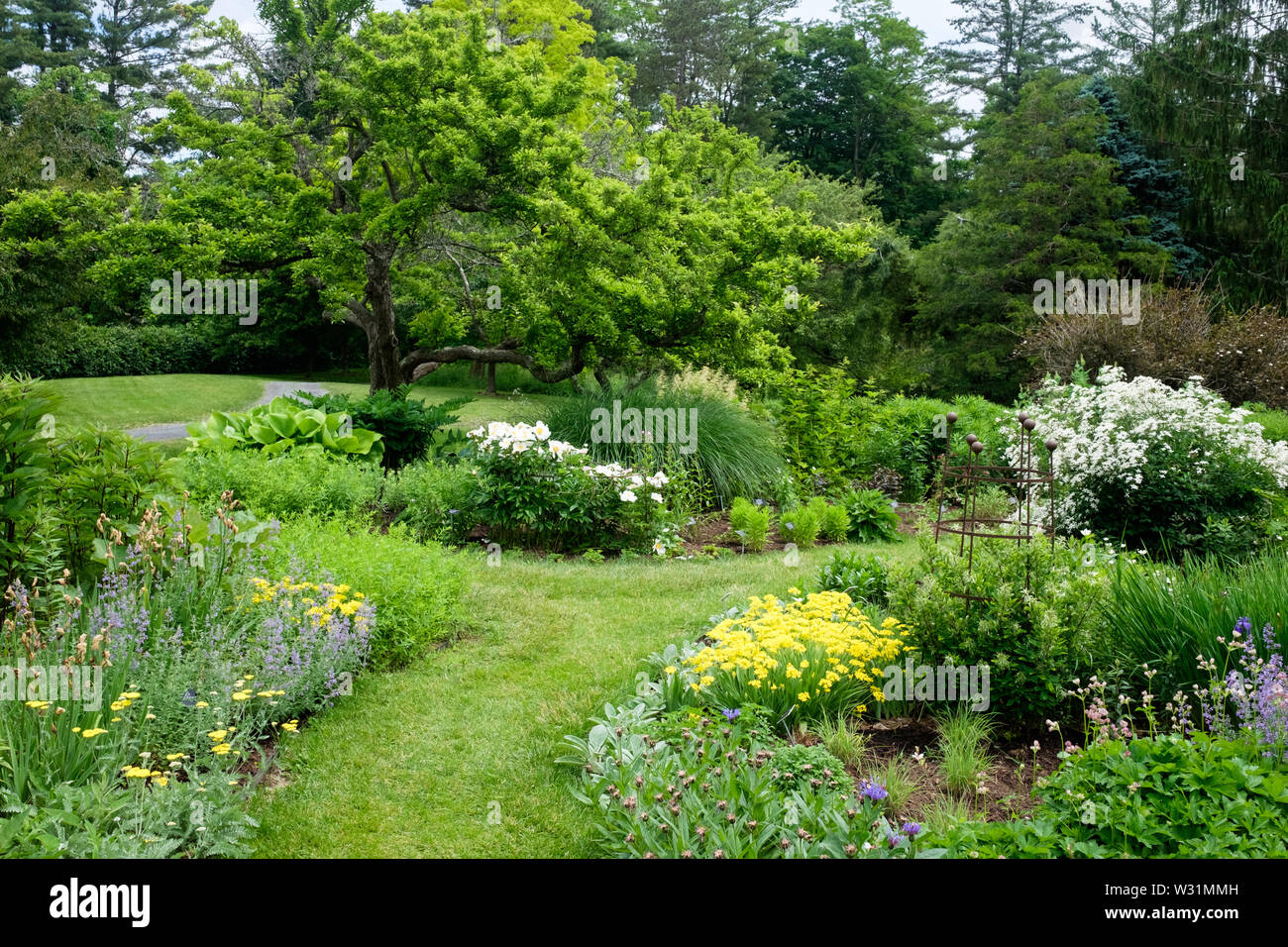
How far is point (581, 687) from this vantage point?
449 centimetres

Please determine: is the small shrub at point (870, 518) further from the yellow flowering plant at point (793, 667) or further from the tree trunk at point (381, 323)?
the tree trunk at point (381, 323)

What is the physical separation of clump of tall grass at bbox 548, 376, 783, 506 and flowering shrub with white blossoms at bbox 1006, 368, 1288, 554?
2994mm

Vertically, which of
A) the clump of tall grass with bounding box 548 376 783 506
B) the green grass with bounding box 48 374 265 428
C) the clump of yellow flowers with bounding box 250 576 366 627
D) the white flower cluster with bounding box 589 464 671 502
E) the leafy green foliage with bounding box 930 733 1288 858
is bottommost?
the leafy green foliage with bounding box 930 733 1288 858

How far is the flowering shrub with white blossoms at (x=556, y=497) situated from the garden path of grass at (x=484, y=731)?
3.64 feet

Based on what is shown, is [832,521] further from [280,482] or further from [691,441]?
[280,482]

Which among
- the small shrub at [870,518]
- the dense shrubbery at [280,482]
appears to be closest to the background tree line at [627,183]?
the small shrub at [870,518]

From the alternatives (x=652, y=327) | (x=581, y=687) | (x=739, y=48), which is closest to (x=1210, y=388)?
(x=652, y=327)

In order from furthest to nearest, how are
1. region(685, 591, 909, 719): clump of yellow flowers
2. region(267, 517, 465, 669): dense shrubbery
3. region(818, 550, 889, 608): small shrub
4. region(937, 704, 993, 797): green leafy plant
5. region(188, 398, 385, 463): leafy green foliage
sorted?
1. region(188, 398, 385, 463): leafy green foliage
2. region(818, 550, 889, 608): small shrub
3. region(267, 517, 465, 669): dense shrubbery
4. region(685, 591, 909, 719): clump of yellow flowers
5. region(937, 704, 993, 797): green leafy plant

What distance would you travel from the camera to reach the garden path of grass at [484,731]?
3.22 meters

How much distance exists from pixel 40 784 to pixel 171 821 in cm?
48

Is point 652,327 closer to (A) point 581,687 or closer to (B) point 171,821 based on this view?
(A) point 581,687

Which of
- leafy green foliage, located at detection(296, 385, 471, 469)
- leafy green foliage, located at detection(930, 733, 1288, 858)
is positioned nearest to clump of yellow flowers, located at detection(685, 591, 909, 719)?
leafy green foliage, located at detection(930, 733, 1288, 858)

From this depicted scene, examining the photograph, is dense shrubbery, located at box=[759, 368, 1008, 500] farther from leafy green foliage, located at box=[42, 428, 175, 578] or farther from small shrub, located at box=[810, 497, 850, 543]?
leafy green foliage, located at box=[42, 428, 175, 578]

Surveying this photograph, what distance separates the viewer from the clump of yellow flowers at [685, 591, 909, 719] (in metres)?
3.93
